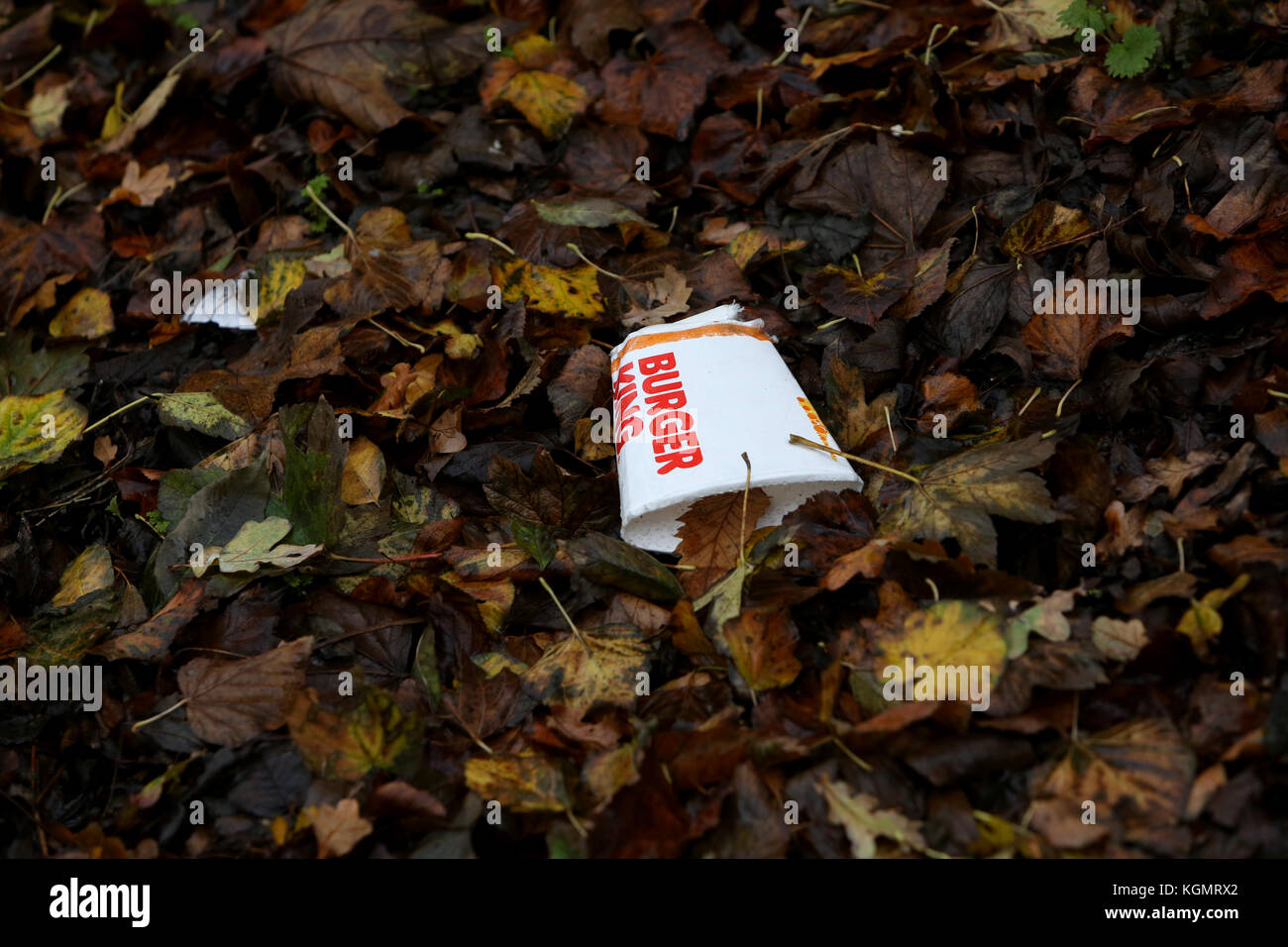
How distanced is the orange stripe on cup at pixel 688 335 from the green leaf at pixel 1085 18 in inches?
46.6

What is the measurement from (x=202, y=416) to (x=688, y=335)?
1109mm

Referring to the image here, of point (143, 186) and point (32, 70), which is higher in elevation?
point (32, 70)

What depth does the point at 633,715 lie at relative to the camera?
1.62 m

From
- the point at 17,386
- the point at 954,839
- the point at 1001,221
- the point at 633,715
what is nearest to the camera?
the point at 954,839

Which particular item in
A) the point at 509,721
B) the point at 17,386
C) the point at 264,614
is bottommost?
the point at 509,721

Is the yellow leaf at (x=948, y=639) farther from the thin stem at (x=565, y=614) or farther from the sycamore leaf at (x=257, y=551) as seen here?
the sycamore leaf at (x=257, y=551)

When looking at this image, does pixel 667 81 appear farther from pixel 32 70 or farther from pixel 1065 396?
pixel 32 70

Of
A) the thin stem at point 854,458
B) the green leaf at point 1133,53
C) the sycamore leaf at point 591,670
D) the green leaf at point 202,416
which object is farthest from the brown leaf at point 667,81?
the sycamore leaf at point 591,670

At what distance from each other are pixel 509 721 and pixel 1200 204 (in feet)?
5.85

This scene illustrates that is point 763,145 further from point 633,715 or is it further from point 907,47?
point 633,715

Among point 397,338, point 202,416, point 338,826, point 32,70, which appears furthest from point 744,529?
point 32,70

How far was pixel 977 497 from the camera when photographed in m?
1.68

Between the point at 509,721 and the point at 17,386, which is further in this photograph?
the point at 17,386

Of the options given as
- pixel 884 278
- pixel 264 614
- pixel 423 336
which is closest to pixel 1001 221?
pixel 884 278
